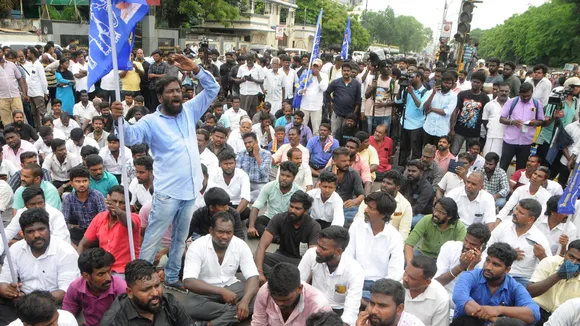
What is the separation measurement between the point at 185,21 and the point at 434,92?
29.6 m

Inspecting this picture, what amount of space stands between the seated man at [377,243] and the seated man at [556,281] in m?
1.06

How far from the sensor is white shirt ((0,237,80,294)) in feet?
12.2

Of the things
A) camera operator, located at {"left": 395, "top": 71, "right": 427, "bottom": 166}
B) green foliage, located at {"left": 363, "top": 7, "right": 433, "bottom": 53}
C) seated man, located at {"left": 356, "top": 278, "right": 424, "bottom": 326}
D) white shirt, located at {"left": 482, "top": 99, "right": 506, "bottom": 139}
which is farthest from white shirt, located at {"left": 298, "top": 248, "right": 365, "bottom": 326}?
green foliage, located at {"left": 363, "top": 7, "right": 433, "bottom": 53}

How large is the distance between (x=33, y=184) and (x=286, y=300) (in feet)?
10.3

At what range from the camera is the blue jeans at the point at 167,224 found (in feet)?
12.9

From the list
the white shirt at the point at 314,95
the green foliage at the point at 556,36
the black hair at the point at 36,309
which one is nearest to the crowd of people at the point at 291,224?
the black hair at the point at 36,309

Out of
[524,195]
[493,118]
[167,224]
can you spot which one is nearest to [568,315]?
[524,195]

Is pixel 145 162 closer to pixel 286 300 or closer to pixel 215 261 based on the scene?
pixel 215 261

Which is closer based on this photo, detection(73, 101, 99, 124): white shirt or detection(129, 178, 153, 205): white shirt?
detection(129, 178, 153, 205): white shirt

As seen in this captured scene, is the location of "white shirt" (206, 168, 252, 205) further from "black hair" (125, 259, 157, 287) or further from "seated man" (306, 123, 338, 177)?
"black hair" (125, 259, 157, 287)

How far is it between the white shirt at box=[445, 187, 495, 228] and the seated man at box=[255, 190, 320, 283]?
5.81ft

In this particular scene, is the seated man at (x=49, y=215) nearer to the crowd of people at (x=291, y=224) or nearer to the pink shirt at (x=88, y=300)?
the crowd of people at (x=291, y=224)

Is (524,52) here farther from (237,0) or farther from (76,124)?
(76,124)

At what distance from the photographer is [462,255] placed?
3771mm
